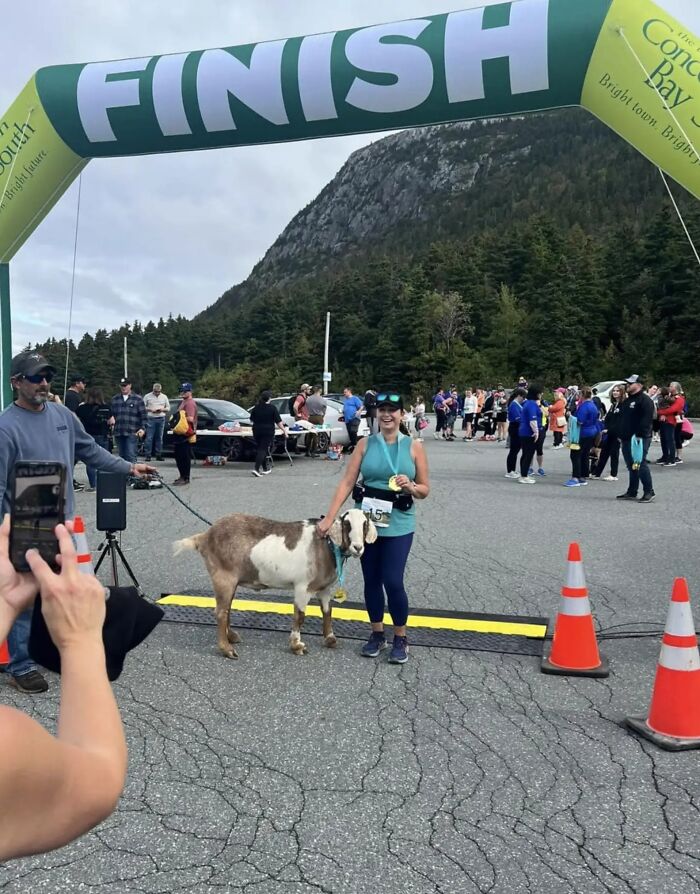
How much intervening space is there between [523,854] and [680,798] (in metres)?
0.88

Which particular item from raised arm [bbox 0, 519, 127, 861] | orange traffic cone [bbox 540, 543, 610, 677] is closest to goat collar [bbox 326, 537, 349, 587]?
orange traffic cone [bbox 540, 543, 610, 677]

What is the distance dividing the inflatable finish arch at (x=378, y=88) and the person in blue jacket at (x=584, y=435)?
717 centimetres

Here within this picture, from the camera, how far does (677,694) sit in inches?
137

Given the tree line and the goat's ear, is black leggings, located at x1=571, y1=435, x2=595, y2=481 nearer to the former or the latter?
the goat's ear

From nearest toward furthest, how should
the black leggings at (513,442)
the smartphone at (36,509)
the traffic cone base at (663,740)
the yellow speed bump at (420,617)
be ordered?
the smartphone at (36,509) < the traffic cone base at (663,740) < the yellow speed bump at (420,617) < the black leggings at (513,442)

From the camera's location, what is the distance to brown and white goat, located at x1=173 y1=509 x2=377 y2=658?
4.60 meters

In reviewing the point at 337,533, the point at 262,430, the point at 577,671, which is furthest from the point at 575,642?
the point at 262,430

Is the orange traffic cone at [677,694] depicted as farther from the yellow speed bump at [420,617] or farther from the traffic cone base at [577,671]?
the yellow speed bump at [420,617]

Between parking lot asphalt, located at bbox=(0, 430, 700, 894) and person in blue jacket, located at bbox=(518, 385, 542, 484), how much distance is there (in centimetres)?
634

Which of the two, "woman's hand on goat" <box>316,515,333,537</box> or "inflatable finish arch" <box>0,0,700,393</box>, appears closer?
"woman's hand on goat" <box>316,515,333,537</box>

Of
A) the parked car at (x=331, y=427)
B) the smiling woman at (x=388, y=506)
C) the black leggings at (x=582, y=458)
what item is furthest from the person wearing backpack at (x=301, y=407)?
the smiling woman at (x=388, y=506)

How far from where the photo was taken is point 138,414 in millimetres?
12562

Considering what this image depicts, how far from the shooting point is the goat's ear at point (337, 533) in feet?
14.8

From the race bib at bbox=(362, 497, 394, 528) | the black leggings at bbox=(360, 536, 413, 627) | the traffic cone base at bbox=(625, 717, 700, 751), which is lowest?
the traffic cone base at bbox=(625, 717, 700, 751)
